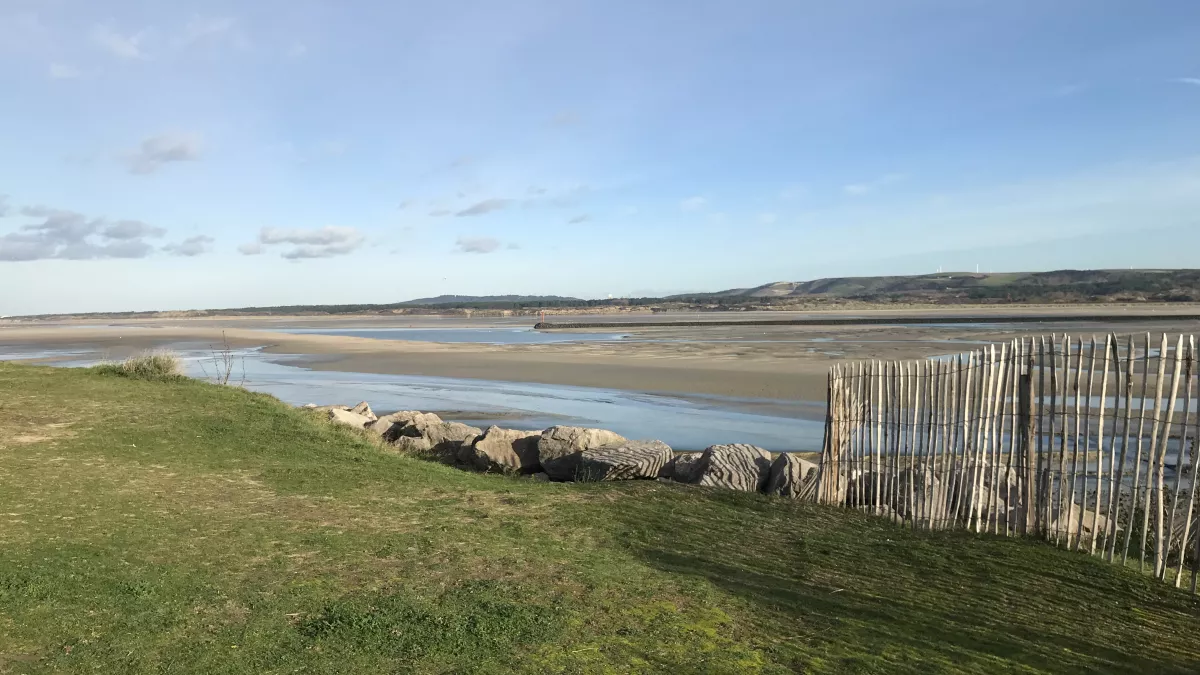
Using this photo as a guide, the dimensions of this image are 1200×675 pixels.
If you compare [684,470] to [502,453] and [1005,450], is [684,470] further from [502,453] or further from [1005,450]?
[1005,450]

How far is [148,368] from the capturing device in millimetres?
14812

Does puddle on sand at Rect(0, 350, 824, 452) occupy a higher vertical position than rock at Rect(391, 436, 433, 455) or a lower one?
lower

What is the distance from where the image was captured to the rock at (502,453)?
39.9ft

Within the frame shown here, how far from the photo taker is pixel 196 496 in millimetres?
7441

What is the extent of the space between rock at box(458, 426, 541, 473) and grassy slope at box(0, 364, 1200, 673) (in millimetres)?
3063

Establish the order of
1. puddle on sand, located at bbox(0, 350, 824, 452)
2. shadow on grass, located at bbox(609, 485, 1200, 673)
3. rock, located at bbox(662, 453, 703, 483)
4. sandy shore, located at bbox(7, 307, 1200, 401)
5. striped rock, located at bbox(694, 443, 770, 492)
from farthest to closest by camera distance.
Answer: sandy shore, located at bbox(7, 307, 1200, 401), puddle on sand, located at bbox(0, 350, 824, 452), rock, located at bbox(662, 453, 703, 483), striped rock, located at bbox(694, 443, 770, 492), shadow on grass, located at bbox(609, 485, 1200, 673)

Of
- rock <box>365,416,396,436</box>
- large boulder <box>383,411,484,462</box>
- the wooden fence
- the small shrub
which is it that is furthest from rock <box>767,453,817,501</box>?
the small shrub

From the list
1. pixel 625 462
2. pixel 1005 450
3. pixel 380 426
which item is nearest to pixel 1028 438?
pixel 1005 450

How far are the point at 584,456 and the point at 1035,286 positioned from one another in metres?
131

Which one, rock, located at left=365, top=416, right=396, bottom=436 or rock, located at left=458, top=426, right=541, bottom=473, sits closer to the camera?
rock, located at left=458, top=426, right=541, bottom=473

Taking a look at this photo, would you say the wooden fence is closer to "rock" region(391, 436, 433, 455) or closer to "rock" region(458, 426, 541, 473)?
"rock" region(458, 426, 541, 473)

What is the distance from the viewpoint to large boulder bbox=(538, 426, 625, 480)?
452 inches

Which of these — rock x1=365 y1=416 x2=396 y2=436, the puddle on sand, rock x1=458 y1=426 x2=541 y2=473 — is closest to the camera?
rock x1=458 y1=426 x2=541 y2=473

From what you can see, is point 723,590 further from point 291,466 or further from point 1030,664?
point 291,466
